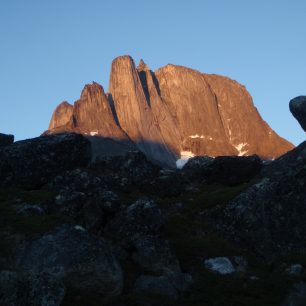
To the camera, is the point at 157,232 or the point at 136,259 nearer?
the point at 136,259

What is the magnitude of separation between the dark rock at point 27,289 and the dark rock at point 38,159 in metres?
16.7

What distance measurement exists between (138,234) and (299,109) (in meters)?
23.6

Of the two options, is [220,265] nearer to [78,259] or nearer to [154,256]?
[154,256]

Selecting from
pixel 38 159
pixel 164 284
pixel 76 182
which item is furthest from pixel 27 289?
pixel 38 159

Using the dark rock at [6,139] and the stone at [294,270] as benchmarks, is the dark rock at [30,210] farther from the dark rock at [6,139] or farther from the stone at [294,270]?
the dark rock at [6,139]

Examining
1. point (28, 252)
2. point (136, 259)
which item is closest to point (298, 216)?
point (136, 259)

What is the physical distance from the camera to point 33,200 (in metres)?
28.0

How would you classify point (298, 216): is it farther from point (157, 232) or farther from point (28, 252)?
point (28, 252)

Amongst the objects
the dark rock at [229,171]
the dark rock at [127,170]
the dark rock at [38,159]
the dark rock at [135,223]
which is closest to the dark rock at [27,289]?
the dark rock at [135,223]

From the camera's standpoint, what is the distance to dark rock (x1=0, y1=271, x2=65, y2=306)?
1528 centimetres

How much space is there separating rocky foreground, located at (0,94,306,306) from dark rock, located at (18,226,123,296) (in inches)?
1.4

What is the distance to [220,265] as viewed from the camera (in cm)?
2369

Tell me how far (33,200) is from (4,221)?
12.6 feet

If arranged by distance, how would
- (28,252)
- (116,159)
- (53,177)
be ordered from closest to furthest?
(28,252) → (53,177) → (116,159)
